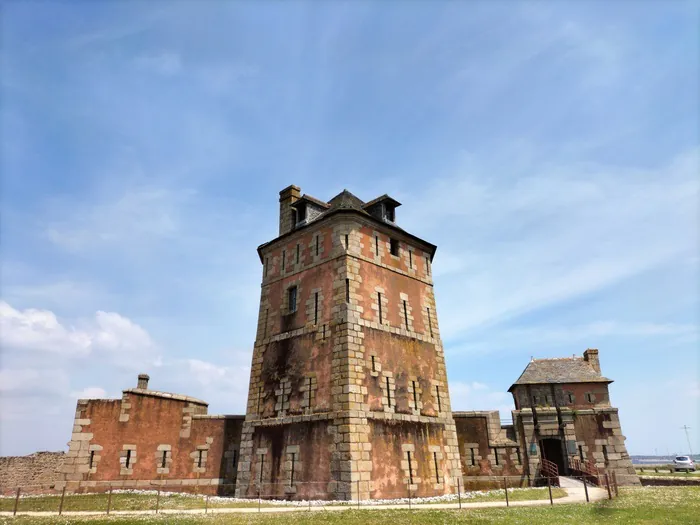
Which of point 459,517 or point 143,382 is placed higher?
point 143,382

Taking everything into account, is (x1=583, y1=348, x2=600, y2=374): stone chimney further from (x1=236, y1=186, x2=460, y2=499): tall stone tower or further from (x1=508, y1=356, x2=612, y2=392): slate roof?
(x1=236, y1=186, x2=460, y2=499): tall stone tower

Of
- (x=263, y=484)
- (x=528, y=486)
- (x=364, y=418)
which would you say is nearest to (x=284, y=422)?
(x=263, y=484)

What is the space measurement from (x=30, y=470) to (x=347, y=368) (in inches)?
653

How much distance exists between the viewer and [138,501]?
1781 centimetres

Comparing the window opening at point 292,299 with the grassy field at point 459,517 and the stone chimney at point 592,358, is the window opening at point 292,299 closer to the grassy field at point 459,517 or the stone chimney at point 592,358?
the grassy field at point 459,517

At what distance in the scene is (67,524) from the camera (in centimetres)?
1272

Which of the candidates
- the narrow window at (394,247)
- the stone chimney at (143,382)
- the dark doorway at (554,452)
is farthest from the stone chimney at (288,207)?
the dark doorway at (554,452)

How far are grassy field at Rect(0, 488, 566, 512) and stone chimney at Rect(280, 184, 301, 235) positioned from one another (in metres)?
13.9

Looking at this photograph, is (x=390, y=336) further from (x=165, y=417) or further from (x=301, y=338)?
(x=165, y=417)

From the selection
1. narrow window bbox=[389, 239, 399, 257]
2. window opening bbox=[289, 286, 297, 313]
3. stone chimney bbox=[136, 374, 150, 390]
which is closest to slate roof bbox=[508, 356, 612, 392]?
narrow window bbox=[389, 239, 399, 257]

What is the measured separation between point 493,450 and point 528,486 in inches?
96.0

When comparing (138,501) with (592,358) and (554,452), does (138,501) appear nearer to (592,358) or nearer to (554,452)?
(554,452)

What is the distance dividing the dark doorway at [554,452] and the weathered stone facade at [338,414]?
3.7 inches

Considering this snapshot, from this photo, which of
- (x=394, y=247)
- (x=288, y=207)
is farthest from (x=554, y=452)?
Result: (x=288, y=207)
